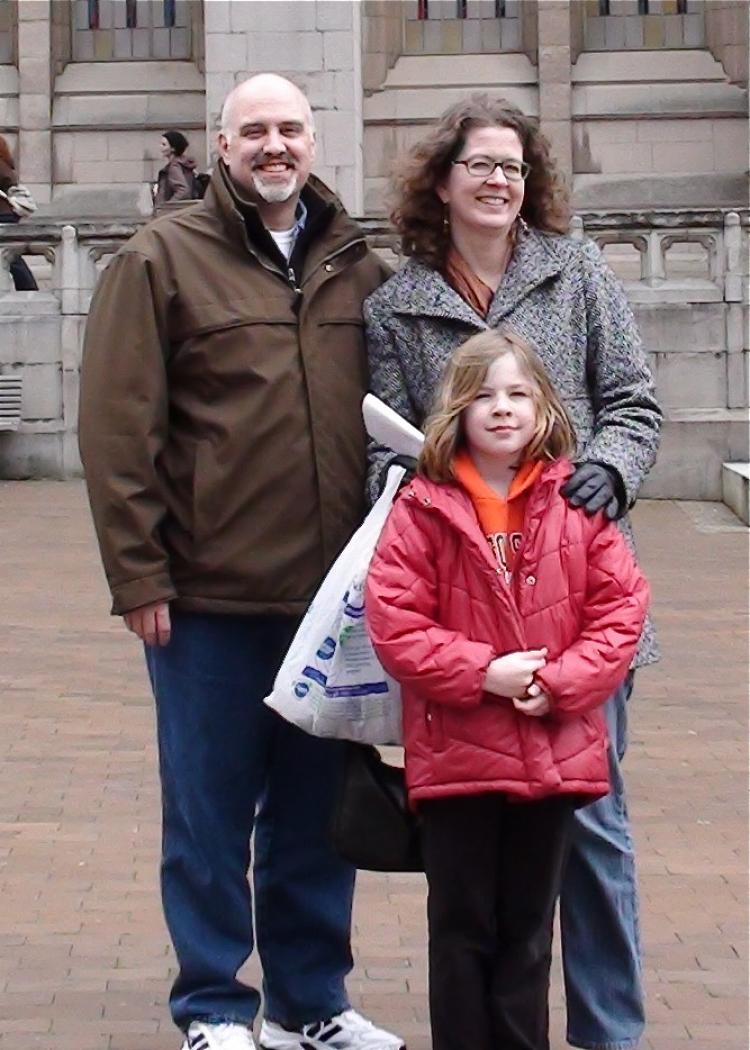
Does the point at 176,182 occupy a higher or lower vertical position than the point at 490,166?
higher

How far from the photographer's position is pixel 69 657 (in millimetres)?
9516

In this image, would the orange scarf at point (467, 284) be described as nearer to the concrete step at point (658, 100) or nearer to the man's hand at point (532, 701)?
the man's hand at point (532, 701)

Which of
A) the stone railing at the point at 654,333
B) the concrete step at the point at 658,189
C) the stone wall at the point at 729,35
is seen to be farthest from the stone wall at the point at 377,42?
the stone railing at the point at 654,333

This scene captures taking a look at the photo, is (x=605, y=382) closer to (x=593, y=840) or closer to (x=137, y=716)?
(x=593, y=840)

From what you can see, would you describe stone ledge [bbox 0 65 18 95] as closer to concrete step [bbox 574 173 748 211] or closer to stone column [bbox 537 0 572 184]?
stone column [bbox 537 0 572 184]

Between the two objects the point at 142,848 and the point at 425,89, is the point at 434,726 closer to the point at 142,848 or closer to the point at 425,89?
the point at 142,848

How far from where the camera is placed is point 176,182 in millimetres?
18375

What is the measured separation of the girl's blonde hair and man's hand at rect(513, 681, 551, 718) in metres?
0.45

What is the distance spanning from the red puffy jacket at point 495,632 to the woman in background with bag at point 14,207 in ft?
43.4

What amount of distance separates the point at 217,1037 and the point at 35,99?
19.1 meters

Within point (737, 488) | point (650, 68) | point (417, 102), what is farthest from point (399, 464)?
point (650, 68)

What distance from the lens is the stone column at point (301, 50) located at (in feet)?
62.7

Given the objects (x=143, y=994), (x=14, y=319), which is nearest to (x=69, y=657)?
(x=143, y=994)

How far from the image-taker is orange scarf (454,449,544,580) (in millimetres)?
4000
